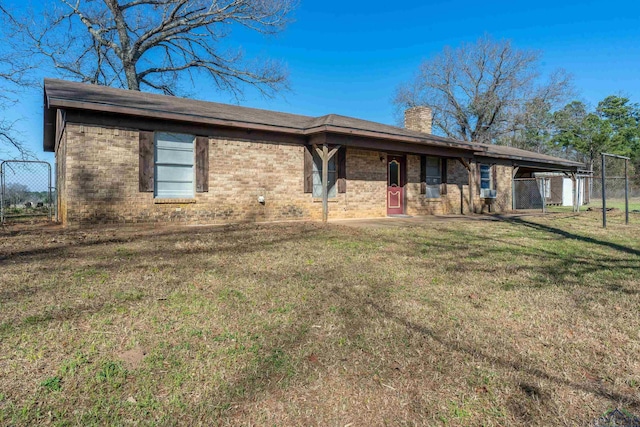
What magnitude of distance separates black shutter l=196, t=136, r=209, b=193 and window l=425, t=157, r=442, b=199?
8672 millimetres

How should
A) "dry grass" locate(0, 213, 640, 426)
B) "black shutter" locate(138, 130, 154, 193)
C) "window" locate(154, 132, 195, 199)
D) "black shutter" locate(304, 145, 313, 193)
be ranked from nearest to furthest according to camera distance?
"dry grass" locate(0, 213, 640, 426), "black shutter" locate(138, 130, 154, 193), "window" locate(154, 132, 195, 199), "black shutter" locate(304, 145, 313, 193)

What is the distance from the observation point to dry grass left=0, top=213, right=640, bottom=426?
83.5 inches

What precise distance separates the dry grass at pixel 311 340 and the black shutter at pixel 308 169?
578 centimetres

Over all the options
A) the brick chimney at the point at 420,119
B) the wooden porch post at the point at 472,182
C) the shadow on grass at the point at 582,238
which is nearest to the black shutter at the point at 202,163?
the shadow on grass at the point at 582,238

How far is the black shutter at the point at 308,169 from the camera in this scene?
36.7ft

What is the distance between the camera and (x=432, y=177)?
575 inches

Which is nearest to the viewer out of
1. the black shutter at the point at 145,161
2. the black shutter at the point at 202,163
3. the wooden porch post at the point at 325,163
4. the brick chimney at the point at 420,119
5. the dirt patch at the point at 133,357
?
the dirt patch at the point at 133,357

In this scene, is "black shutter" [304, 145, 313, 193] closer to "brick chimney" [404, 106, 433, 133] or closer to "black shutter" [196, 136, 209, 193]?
"black shutter" [196, 136, 209, 193]

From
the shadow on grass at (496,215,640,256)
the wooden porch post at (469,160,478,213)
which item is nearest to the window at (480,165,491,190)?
the wooden porch post at (469,160,478,213)

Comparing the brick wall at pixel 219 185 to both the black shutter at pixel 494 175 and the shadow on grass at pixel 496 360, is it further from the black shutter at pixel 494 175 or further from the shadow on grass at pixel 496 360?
the black shutter at pixel 494 175

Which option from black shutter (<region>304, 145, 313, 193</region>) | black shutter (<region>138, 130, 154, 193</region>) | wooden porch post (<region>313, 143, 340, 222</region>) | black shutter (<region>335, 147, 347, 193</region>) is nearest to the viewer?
black shutter (<region>138, 130, 154, 193</region>)

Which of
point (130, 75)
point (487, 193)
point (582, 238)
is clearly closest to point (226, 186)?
point (582, 238)

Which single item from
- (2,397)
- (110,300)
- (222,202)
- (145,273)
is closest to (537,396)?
(2,397)

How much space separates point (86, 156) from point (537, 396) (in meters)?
8.99
